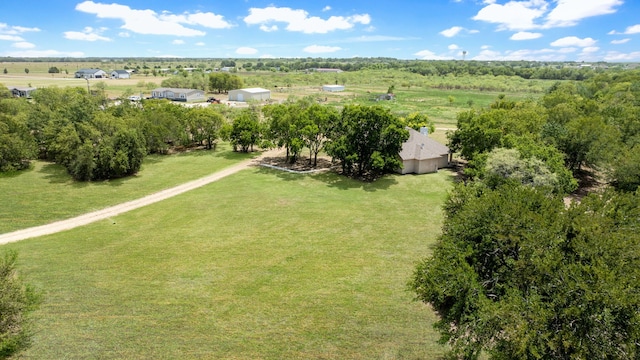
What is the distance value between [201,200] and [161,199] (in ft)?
13.6

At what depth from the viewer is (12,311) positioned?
527 inches

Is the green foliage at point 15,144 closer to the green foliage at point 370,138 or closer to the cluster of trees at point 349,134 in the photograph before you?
the cluster of trees at point 349,134

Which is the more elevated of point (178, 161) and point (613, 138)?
point (613, 138)

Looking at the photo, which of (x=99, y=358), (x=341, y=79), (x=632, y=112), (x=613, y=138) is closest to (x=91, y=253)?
(x=99, y=358)

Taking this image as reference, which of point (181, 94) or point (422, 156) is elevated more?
point (181, 94)

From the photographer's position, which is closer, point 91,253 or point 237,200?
point 91,253

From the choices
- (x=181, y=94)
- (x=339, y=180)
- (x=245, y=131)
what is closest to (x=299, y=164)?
(x=339, y=180)

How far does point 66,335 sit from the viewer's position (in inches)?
626

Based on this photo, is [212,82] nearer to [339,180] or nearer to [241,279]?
[339,180]

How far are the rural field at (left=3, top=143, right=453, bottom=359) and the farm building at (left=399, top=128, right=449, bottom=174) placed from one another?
7.82m

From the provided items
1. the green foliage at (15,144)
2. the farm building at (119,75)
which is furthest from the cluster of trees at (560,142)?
the farm building at (119,75)

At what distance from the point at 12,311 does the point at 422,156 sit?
128 feet

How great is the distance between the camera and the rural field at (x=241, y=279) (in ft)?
51.8

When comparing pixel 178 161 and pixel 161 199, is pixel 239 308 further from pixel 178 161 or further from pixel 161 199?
pixel 178 161
